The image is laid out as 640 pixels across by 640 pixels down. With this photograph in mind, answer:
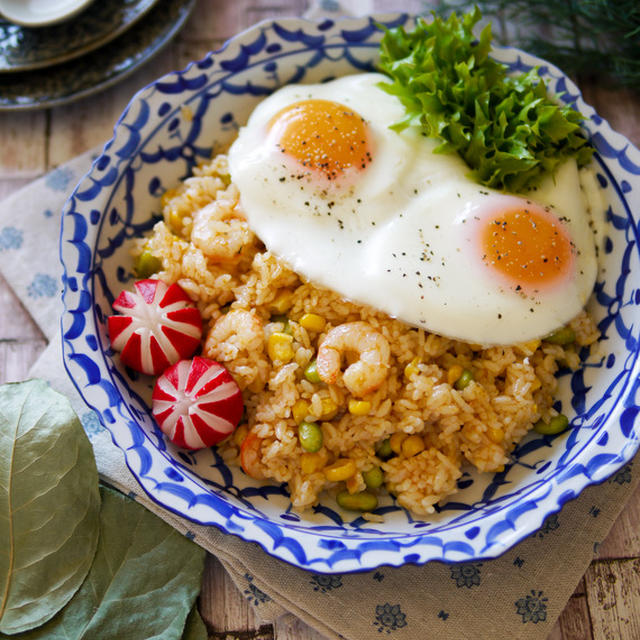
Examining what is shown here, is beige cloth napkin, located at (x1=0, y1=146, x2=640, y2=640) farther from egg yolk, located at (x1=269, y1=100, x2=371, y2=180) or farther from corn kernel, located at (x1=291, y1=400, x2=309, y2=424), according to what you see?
egg yolk, located at (x1=269, y1=100, x2=371, y2=180)

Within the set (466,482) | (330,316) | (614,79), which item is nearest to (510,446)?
(466,482)

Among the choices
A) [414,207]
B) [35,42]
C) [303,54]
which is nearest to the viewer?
[414,207]

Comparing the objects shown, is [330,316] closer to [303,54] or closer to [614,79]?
[303,54]

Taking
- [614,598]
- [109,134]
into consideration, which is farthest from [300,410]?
[109,134]

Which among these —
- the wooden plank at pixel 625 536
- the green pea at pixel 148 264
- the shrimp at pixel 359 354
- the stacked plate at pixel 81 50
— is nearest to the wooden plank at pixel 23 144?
the stacked plate at pixel 81 50

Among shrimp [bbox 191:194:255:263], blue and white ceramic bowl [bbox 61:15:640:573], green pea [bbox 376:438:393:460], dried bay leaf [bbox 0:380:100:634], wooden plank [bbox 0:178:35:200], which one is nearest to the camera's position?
blue and white ceramic bowl [bbox 61:15:640:573]

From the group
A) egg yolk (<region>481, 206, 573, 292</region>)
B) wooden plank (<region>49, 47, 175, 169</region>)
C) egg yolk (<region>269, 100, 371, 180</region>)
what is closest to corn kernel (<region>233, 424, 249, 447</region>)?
egg yolk (<region>269, 100, 371, 180</region>)
